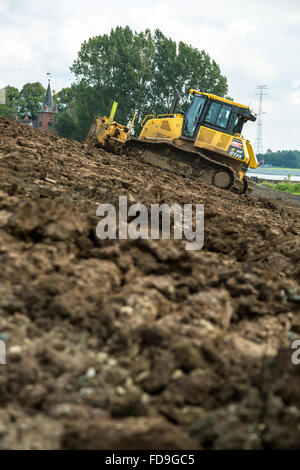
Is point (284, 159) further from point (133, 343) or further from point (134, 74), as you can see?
point (133, 343)

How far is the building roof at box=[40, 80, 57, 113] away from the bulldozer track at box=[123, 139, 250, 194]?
63.1 m

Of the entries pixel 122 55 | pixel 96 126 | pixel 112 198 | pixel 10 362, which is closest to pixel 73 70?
pixel 122 55

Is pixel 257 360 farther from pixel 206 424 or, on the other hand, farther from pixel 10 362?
pixel 10 362

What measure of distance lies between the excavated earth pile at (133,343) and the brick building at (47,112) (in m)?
69.7

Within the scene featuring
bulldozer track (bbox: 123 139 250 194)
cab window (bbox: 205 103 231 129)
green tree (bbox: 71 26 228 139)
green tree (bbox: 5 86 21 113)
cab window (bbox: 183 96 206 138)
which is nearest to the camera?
bulldozer track (bbox: 123 139 250 194)

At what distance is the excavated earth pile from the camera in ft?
6.43

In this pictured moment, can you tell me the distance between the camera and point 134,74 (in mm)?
39344

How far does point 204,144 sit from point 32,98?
66.0 metres

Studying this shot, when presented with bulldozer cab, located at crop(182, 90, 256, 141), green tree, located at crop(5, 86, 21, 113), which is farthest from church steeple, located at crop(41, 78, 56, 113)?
bulldozer cab, located at crop(182, 90, 256, 141)

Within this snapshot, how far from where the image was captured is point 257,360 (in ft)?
7.81

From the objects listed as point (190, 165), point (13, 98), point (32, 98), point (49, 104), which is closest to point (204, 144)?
point (190, 165)

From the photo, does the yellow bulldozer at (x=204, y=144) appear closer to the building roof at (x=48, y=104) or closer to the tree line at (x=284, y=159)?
the building roof at (x=48, y=104)

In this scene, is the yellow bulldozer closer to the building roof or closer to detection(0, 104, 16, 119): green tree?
detection(0, 104, 16, 119): green tree

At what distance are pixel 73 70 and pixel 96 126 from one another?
1184 inches
